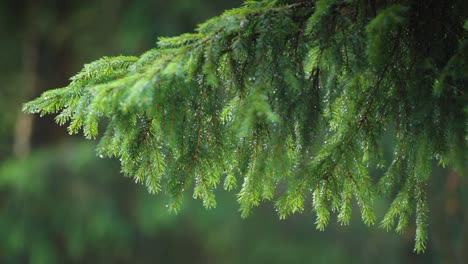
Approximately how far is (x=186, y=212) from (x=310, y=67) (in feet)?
19.6

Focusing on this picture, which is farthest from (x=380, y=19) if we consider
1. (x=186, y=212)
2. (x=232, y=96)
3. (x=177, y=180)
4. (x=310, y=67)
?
(x=186, y=212)

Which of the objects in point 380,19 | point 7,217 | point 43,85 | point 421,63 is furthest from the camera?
point 43,85

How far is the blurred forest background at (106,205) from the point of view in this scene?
762 centimetres

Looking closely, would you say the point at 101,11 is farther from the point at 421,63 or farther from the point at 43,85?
the point at 421,63

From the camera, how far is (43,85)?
26.9ft

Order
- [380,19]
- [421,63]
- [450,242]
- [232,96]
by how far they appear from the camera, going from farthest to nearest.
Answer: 1. [450,242]
2. [232,96]
3. [421,63]
4. [380,19]

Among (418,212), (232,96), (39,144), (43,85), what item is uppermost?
(43,85)

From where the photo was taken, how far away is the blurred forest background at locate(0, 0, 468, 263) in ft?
25.0

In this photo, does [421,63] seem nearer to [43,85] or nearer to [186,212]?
[186,212]

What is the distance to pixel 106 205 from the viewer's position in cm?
793

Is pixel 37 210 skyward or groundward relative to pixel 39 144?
groundward

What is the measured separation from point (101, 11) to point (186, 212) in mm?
3262

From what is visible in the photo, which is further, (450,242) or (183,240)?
(183,240)

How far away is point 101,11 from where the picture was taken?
8719mm
